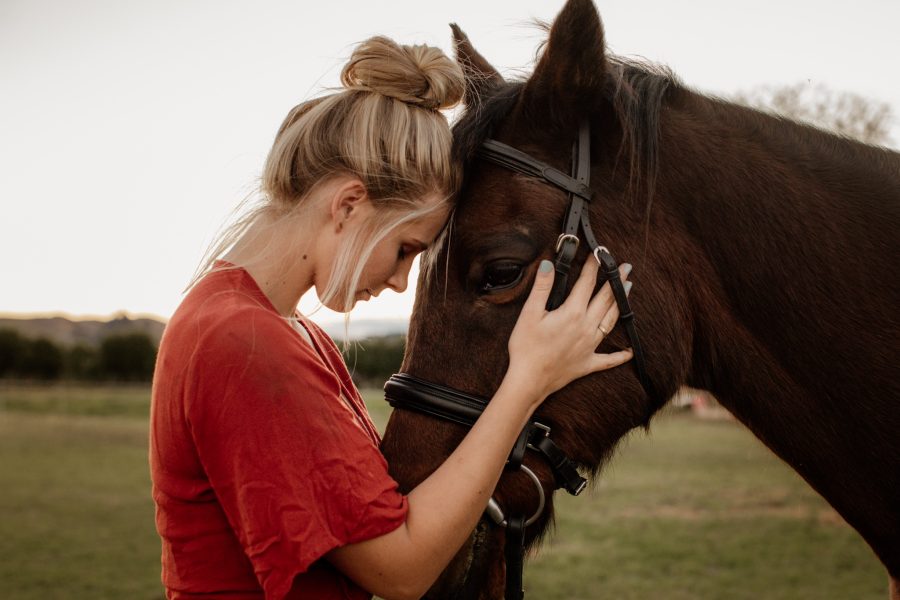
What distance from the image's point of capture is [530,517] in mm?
2096

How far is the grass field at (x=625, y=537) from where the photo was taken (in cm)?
827

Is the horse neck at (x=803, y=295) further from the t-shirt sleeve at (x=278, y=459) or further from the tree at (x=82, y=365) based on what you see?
the tree at (x=82, y=365)

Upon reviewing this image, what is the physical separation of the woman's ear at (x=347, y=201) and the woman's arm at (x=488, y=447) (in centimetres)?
54

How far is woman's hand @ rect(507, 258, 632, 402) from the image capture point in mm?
1882

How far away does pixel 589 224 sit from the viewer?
2.08 m

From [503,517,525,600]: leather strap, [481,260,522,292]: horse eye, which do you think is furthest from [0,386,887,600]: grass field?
[481,260,522,292]: horse eye

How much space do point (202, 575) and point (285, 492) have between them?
38cm

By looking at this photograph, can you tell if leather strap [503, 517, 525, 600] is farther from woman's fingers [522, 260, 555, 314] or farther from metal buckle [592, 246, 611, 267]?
metal buckle [592, 246, 611, 267]

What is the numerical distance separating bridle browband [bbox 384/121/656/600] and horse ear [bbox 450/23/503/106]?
0.34 meters

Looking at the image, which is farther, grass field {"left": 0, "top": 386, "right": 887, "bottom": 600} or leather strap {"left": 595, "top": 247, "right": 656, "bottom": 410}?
grass field {"left": 0, "top": 386, "right": 887, "bottom": 600}

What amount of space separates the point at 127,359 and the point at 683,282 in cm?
4952

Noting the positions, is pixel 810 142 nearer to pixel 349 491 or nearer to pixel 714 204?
pixel 714 204

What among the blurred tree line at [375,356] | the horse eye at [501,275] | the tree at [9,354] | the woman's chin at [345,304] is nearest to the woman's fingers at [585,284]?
the horse eye at [501,275]

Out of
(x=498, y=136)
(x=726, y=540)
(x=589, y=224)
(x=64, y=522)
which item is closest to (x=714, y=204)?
(x=589, y=224)
